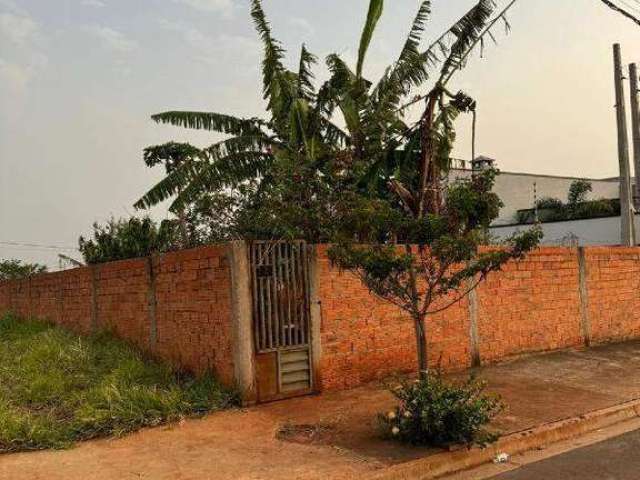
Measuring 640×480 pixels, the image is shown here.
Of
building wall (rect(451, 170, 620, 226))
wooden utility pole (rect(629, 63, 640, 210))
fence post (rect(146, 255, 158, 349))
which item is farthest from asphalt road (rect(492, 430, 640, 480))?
building wall (rect(451, 170, 620, 226))

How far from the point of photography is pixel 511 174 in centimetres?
3281

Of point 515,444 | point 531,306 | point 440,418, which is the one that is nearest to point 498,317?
point 531,306

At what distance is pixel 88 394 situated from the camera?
24.3 feet

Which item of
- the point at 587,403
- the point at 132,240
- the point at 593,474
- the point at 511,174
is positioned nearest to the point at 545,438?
the point at 593,474

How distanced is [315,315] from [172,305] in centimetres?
220

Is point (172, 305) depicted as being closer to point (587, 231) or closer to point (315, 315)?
point (315, 315)

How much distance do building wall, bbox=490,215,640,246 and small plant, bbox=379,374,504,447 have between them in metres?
19.6

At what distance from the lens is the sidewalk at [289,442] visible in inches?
209

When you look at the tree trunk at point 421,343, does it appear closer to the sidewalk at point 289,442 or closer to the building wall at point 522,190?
the sidewalk at point 289,442

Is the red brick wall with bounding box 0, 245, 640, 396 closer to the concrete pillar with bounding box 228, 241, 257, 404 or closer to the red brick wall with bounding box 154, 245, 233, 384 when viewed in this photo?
Answer: the red brick wall with bounding box 154, 245, 233, 384

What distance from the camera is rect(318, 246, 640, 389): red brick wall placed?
8.30m

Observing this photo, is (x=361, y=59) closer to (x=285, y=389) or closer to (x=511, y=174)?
(x=285, y=389)

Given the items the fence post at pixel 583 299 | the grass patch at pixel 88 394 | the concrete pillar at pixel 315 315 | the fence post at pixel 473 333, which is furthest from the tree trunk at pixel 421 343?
the fence post at pixel 583 299

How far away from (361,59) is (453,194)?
554cm
